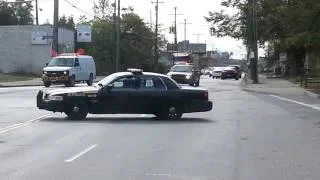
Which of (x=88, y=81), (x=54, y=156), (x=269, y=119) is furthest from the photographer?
(x=88, y=81)

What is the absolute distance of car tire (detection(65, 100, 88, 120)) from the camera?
18.7 metres

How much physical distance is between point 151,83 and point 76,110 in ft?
7.62

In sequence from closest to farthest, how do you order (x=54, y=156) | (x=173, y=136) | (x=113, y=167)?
(x=113, y=167) → (x=54, y=156) → (x=173, y=136)

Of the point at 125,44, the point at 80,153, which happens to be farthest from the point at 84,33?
the point at 80,153

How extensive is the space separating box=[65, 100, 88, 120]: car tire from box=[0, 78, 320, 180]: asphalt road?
→ 35cm

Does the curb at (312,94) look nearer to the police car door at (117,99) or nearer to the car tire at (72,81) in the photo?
the car tire at (72,81)

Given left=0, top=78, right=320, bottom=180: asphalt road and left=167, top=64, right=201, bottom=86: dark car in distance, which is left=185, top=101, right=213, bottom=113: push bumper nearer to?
left=0, top=78, right=320, bottom=180: asphalt road

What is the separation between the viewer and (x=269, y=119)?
65.1ft

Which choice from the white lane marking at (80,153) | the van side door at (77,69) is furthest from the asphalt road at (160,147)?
the van side door at (77,69)

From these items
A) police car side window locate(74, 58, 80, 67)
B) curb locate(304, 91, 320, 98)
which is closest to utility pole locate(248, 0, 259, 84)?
police car side window locate(74, 58, 80, 67)

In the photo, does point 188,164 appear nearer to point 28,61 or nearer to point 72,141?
point 72,141

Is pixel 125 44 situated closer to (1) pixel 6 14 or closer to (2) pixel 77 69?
(1) pixel 6 14

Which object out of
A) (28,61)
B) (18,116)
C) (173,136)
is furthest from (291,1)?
(28,61)

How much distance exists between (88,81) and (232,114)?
2549 centimetres
